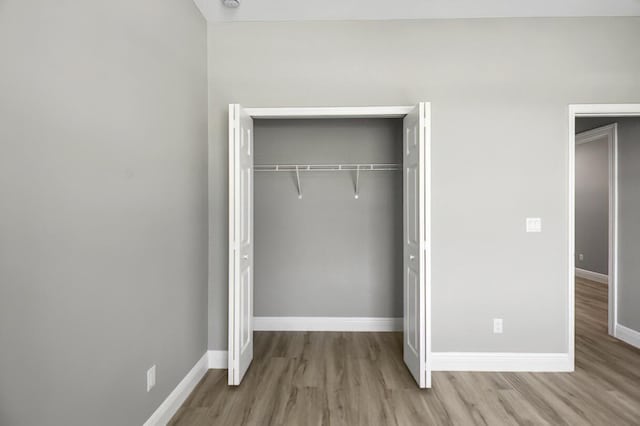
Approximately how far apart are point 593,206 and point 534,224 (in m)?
4.62

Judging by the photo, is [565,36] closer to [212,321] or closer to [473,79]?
[473,79]

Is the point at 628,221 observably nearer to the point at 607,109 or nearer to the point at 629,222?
the point at 629,222

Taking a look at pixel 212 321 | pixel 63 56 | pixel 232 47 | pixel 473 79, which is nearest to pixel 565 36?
pixel 473 79

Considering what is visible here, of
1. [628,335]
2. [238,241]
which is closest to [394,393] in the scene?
[238,241]

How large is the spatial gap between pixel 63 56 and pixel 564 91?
336 cm

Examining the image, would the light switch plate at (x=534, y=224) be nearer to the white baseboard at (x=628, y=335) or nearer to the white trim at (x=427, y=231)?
the white trim at (x=427, y=231)

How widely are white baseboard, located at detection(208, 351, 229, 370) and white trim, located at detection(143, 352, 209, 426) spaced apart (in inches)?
1.7

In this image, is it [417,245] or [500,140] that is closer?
[417,245]

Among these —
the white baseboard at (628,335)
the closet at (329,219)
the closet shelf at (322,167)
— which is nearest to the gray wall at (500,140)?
the closet shelf at (322,167)

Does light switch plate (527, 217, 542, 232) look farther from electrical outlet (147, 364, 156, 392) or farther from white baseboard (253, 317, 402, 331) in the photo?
electrical outlet (147, 364, 156, 392)

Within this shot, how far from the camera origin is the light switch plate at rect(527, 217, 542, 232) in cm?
291

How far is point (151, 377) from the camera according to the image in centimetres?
204

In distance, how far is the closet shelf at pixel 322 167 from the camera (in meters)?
3.68

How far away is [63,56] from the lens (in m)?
1.38
